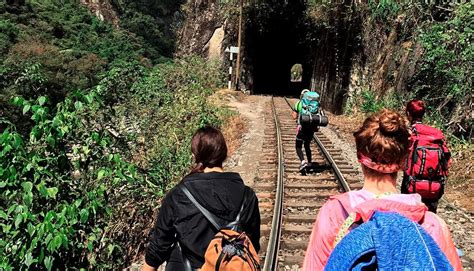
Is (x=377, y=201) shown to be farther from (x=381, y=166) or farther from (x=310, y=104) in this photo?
(x=310, y=104)

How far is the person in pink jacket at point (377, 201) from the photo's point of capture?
5.57 ft

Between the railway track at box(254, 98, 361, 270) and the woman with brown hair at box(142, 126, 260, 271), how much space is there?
7.12 feet

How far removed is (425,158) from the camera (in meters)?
3.89

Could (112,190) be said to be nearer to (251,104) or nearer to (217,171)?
(217,171)

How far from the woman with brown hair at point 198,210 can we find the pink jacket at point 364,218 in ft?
2.40

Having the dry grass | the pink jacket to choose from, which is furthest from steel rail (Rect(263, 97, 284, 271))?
the dry grass

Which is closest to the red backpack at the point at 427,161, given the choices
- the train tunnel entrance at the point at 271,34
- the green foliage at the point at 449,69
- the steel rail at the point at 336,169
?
the steel rail at the point at 336,169

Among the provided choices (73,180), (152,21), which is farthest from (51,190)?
(152,21)

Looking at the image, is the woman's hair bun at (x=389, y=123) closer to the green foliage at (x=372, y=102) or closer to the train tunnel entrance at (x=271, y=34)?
the green foliage at (x=372, y=102)

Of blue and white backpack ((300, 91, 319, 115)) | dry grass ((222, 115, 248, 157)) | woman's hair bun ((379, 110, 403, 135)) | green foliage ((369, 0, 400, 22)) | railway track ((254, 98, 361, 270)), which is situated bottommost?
dry grass ((222, 115, 248, 157))

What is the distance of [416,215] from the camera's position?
5.58 feet

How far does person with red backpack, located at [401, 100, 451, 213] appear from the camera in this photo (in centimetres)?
389

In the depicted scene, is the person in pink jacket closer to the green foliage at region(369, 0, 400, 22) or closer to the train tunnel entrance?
the green foliage at region(369, 0, 400, 22)

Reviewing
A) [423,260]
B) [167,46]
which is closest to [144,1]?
[167,46]
